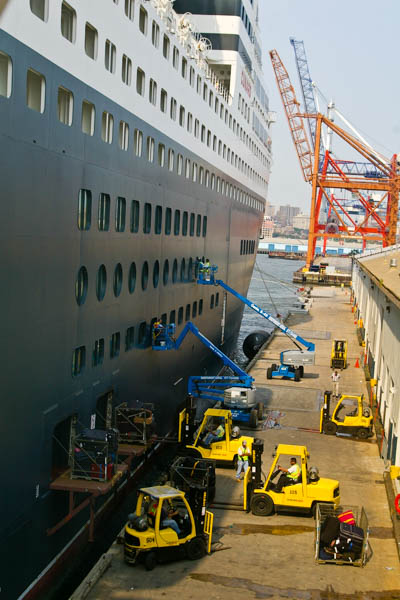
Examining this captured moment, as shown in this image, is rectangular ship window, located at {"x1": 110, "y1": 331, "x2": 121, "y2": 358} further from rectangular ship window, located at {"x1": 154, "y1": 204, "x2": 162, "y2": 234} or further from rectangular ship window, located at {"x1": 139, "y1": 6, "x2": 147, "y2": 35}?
rectangular ship window, located at {"x1": 139, "y1": 6, "x2": 147, "y2": 35}

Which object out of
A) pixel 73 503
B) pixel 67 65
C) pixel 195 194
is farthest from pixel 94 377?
pixel 195 194

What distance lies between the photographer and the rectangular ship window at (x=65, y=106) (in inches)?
517

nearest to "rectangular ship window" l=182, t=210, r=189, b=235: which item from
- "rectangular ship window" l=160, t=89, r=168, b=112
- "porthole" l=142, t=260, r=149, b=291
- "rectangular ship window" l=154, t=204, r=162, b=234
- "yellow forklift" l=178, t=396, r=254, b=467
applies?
"rectangular ship window" l=154, t=204, r=162, b=234

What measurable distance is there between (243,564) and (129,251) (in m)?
8.93

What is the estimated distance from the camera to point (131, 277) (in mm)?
18234

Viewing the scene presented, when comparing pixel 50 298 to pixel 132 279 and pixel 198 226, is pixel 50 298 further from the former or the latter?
pixel 198 226

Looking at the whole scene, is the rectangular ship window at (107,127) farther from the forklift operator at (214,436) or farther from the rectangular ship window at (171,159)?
the forklift operator at (214,436)

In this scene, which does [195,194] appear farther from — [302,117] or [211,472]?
[302,117]

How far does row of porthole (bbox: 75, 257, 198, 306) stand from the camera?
14.3m

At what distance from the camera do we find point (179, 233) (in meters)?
24.0

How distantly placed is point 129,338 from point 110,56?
7.31 m

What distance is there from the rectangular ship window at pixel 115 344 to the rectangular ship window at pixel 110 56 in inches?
258

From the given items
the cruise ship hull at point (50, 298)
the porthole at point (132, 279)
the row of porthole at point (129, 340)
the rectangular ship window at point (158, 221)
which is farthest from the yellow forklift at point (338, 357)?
the porthole at point (132, 279)

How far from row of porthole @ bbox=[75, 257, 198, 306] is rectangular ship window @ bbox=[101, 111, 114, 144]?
3.05 meters
